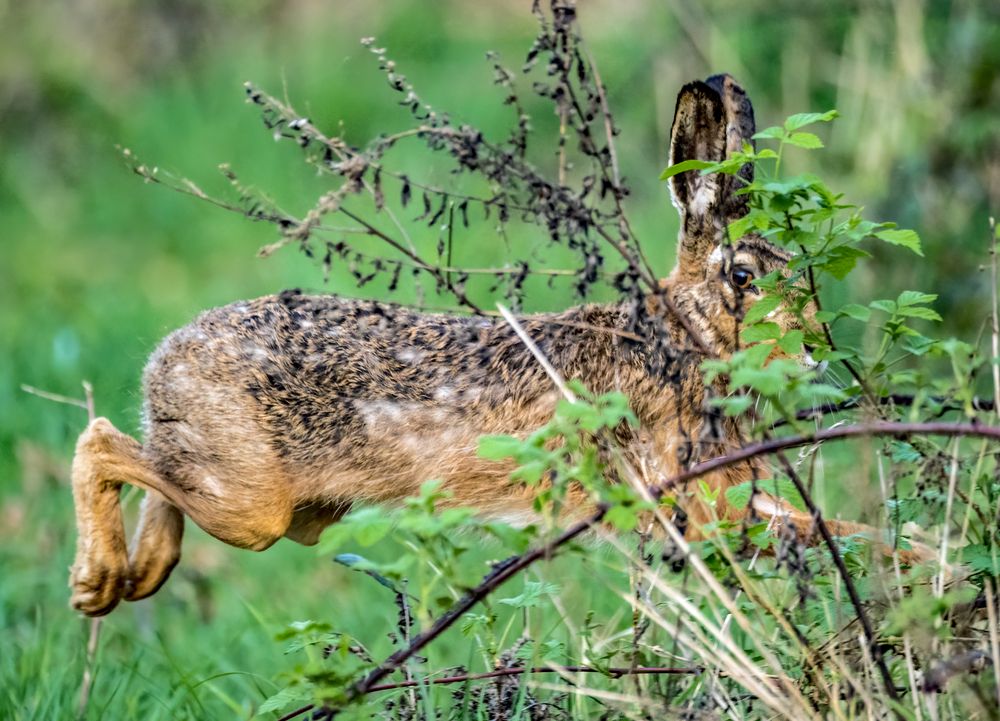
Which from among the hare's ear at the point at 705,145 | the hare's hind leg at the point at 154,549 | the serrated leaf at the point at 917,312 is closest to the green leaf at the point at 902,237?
the serrated leaf at the point at 917,312

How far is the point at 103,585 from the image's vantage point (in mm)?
4625

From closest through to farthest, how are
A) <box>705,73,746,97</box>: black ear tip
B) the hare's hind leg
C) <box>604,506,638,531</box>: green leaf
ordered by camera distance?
<box>604,506,638,531</box>: green leaf
<box>705,73,746,97</box>: black ear tip
the hare's hind leg

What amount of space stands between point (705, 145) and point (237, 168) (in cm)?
539

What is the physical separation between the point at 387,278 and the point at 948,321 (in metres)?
2.68

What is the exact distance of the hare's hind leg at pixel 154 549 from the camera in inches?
189

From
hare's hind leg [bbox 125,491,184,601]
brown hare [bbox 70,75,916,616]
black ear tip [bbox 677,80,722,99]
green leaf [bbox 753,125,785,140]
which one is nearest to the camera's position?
green leaf [bbox 753,125,785,140]

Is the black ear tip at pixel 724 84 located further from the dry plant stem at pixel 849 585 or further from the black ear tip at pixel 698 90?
the dry plant stem at pixel 849 585

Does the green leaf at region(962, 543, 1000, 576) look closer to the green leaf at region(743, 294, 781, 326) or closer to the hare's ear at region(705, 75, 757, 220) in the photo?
the green leaf at region(743, 294, 781, 326)

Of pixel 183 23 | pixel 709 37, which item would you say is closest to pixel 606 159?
pixel 709 37

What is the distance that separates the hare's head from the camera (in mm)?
4168

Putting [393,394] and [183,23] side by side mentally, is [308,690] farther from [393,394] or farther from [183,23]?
[183,23]

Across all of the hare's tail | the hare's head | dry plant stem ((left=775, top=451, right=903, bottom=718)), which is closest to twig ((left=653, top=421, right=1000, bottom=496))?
dry plant stem ((left=775, top=451, right=903, bottom=718))

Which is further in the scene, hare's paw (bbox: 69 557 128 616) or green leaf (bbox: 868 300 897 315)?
hare's paw (bbox: 69 557 128 616)

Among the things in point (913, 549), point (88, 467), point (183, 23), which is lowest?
point (913, 549)
